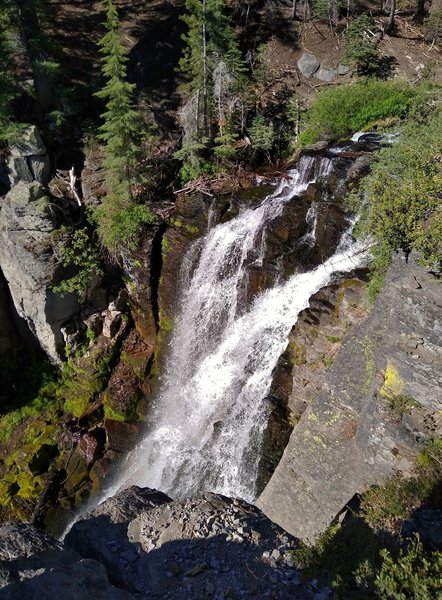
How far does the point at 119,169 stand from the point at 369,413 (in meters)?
11.2

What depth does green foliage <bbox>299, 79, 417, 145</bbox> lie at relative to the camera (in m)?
16.0

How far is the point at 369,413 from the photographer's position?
864 centimetres

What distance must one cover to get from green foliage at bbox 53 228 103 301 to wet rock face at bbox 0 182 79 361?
42cm

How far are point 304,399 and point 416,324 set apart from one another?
17.0 feet

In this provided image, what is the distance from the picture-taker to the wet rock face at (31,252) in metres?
14.7

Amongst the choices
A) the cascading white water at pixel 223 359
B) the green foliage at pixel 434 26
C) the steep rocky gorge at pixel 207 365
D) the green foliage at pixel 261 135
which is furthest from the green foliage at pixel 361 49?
the cascading white water at pixel 223 359

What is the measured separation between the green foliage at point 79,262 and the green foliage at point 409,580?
12900 millimetres

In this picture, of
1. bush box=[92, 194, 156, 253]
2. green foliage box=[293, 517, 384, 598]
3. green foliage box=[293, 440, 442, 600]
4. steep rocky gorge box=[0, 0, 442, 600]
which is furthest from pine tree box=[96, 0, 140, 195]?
green foliage box=[293, 517, 384, 598]

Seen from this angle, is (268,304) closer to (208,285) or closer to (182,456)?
(208,285)

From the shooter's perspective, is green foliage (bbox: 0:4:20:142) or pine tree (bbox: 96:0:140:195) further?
green foliage (bbox: 0:4:20:142)

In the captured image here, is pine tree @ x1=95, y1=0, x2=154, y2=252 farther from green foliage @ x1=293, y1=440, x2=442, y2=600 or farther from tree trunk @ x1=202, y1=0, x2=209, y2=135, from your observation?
green foliage @ x1=293, y1=440, x2=442, y2=600

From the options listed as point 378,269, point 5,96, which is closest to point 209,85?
point 5,96

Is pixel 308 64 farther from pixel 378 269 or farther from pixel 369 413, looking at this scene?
pixel 369 413

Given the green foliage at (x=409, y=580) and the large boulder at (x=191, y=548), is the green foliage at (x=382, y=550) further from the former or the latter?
the large boulder at (x=191, y=548)
